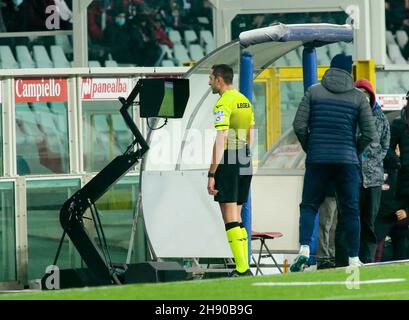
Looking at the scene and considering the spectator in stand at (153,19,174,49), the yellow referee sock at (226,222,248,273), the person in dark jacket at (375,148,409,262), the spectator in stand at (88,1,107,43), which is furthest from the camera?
the spectator in stand at (153,19,174,49)

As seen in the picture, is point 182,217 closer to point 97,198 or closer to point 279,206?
point 97,198

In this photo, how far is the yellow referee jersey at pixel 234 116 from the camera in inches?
602

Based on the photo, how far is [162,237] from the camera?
17188 mm

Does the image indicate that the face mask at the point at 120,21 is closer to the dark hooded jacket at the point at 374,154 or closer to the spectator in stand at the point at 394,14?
the spectator in stand at the point at 394,14

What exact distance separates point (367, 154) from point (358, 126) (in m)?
0.74

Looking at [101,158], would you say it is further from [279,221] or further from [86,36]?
[86,36]

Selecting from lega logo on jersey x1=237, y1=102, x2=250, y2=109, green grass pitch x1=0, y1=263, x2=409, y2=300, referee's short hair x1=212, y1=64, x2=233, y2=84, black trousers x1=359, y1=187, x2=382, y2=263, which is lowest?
green grass pitch x1=0, y1=263, x2=409, y2=300

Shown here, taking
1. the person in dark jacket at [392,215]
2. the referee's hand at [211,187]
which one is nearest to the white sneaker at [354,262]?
the referee's hand at [211,187]

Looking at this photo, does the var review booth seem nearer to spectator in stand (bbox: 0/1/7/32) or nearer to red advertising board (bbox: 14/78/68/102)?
red advertising board (bbox: 14/78/68/102)

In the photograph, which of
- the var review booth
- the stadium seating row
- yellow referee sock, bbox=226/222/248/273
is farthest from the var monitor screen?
the stadium seating row

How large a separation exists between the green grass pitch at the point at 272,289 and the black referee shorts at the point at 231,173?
5.68 ft

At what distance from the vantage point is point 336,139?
48.9ft

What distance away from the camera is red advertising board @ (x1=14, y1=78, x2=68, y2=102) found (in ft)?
63.4

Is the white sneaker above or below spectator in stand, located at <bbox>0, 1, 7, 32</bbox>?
below
